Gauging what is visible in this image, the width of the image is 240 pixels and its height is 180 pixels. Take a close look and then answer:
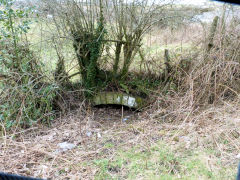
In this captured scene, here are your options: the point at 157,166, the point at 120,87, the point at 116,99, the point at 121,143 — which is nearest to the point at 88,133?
the point at 121,143

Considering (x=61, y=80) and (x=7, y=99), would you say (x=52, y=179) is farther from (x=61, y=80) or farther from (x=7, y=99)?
(x=61, y=80)

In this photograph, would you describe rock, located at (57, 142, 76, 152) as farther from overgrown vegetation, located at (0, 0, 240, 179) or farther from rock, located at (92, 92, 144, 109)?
rock, located at (92, 92, 144, 109)

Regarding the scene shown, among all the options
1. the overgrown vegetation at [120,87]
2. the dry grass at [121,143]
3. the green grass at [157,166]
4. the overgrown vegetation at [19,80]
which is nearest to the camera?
the green grass at [157,166]

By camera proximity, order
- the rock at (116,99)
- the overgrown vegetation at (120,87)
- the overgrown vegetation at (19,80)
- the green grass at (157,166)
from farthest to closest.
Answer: the rock at (116,99) < the overgrown vegetation at (19,80) < the overgrown vegetation at (120,87) < the green grass at (157,166)

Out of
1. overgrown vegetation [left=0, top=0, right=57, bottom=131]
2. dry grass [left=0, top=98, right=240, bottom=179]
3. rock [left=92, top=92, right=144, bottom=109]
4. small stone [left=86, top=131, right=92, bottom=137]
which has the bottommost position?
Result: rock [left=92, top=92, right=144, bottom=109]

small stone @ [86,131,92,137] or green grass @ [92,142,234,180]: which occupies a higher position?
green grass @ [92,142,234,180]

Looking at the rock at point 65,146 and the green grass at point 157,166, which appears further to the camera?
the rock at point 65,146

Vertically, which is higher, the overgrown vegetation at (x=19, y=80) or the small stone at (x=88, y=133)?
the overgrown vegetation at (x=19, y=80)

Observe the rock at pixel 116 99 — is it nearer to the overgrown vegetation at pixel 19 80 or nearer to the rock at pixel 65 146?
the overgrown vegetation at pixel 19 80

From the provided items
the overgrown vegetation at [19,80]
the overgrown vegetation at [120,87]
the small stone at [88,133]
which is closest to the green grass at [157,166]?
the overgrown vegetation at [120,87]

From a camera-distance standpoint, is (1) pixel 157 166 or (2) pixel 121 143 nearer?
(1) pixel 157 166

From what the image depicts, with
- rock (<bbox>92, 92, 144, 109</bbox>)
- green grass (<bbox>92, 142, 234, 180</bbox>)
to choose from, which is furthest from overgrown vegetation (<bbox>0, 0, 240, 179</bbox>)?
rock (<bbox>92, 92, 144, 109</bbox>)

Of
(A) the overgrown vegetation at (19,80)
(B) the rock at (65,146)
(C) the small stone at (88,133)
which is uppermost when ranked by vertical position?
(A) the overgrown vegetation at (19,80)

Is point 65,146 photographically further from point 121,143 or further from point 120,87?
point 120,87
